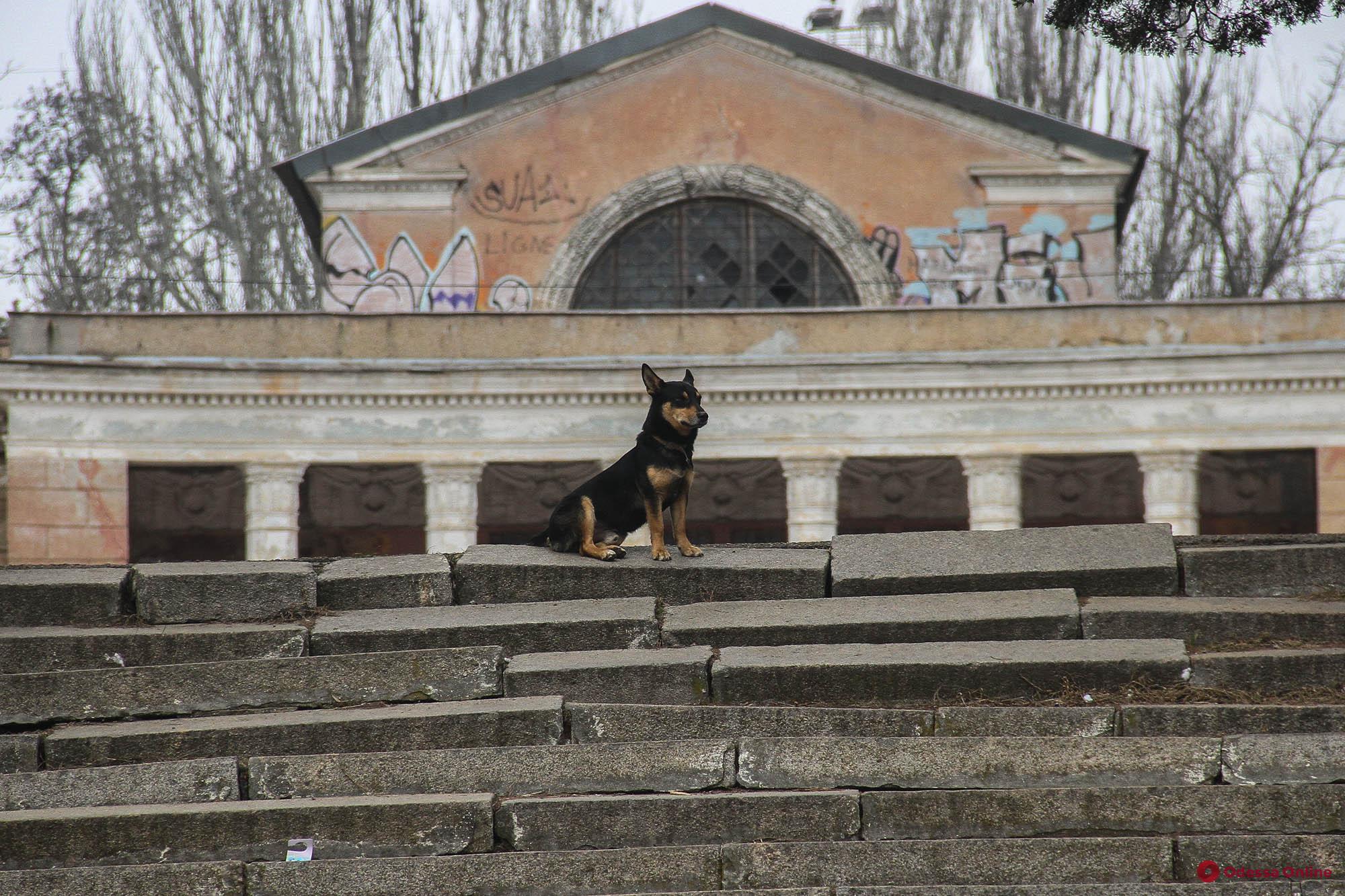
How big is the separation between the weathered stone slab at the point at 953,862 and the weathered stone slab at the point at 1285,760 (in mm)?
538

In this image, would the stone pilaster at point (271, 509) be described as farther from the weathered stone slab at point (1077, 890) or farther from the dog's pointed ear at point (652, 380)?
the weathered stone slab at point (1077, 890)

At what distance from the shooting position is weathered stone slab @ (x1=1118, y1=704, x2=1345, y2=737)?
6.16 m

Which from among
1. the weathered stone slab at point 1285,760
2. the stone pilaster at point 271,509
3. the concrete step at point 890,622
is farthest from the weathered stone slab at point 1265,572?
the stone pilaster at point 271,509

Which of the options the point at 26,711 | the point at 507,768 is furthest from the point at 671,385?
the point at 26,711

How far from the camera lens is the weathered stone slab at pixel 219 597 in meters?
8.01

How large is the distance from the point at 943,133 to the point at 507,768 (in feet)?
61.0

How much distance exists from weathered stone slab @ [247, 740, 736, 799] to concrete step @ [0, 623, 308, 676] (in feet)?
4.30

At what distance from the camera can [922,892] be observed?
541 cm

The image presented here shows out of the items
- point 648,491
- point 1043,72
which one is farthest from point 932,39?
point 648,491

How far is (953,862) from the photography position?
5594 mm

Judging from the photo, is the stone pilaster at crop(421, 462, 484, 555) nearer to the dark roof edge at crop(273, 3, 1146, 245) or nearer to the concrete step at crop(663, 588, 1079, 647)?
the dark roof edge at crop(273, 3, 1146, 245)

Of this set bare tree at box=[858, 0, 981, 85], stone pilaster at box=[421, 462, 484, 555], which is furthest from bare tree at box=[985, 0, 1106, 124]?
stone pilaster at box=[421, 462, 484, 555]

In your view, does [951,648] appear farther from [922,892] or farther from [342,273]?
[342,273]

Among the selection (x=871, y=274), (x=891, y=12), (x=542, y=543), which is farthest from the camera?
(x=891, y=12)
